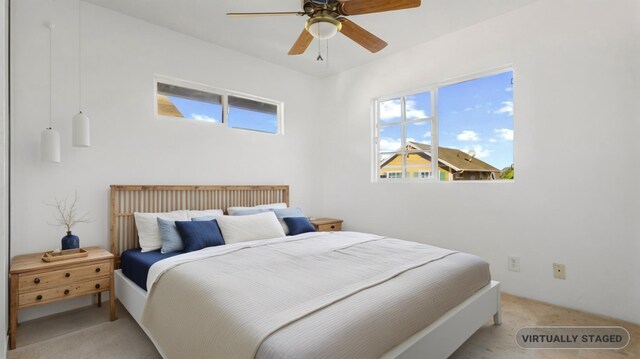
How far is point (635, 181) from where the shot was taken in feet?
7.65

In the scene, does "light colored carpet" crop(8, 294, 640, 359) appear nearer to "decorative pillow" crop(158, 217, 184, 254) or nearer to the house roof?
"decorative pillow" crop(158, 217, 184, 254)

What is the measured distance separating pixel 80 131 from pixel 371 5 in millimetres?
2469

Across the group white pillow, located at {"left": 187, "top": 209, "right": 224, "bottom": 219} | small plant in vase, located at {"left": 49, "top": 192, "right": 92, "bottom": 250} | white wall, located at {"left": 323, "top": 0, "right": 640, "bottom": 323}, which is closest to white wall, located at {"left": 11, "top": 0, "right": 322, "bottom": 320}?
small plant in vase, located at {"left": 49, "top": 192, "right": 92, "bottom": 250}

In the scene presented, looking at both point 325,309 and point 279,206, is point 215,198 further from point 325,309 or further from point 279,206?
point 325,309

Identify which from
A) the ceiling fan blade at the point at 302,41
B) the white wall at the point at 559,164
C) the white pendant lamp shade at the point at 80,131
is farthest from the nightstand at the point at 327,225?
the white pendant lamp shade at the point at 80,131

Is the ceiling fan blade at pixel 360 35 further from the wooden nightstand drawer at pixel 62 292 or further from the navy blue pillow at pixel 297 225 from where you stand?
the wooden nightstand drawer at pixel 62 292

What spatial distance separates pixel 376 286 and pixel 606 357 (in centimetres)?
163

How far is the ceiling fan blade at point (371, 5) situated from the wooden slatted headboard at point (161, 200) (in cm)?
234

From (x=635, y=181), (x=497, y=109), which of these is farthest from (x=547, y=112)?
(x=635, y=181)

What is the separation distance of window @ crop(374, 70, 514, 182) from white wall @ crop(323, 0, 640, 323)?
0.56 feet

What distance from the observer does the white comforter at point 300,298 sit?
49.4 inches

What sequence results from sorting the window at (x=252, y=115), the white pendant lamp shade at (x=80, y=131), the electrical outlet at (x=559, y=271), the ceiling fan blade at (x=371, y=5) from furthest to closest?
1. the window at (x=252, y=115)
2. the electrical outlet at (x=559, y=271)
3. the white pendant lamp shade at (x=80, y=131)
4. the ceiling fan blade at (x=371, y=5)

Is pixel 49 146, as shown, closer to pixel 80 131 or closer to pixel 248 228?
pixel 80 131

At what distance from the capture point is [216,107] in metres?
3.67
